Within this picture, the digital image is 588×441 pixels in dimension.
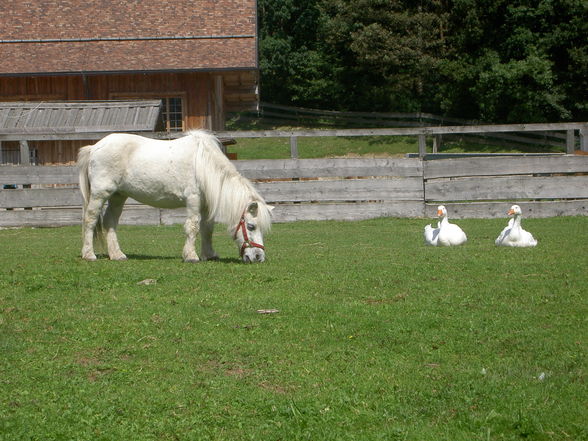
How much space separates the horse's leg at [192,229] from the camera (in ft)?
34.7

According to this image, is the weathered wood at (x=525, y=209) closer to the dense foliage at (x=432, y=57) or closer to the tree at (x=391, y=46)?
the dense foliage at (x=432, y=57)

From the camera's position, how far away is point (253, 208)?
404 inches

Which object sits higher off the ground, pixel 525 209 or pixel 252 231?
pixel 252 231

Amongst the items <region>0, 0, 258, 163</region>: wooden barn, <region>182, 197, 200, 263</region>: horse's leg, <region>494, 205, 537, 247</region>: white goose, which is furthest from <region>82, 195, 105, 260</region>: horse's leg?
<region>0, 0, 258, 163</region>: wooden barn

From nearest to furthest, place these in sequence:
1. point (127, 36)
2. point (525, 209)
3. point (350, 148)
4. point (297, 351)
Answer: point (297, 351), point (525, 209), point (127, 36), point (350, 148)

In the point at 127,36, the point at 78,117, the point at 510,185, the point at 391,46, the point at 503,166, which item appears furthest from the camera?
the point at 391,46

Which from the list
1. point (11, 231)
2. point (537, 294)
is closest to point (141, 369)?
point (537, 294)

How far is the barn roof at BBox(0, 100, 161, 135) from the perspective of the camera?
23.7m

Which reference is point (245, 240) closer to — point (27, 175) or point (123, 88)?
point (27, 175)

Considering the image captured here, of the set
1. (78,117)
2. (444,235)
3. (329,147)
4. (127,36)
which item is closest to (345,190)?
(444,235)

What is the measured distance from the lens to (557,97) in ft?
132

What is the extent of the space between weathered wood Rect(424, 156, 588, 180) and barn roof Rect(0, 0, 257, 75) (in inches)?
468

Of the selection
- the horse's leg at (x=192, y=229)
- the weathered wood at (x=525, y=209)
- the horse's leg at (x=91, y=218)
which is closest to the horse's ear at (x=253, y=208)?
the horse's leg at (x=192, y=229)

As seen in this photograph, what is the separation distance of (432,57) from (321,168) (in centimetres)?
3091
